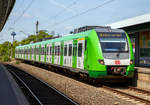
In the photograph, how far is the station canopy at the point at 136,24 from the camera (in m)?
15.0

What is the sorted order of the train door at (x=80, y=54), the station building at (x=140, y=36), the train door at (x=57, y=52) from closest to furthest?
the train door at (x=80, y=54), the station building at (x=140, y=36), the train door at (x=57, y=52)

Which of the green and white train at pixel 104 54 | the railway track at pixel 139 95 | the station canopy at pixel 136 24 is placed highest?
the station canopy at pixel 136 24

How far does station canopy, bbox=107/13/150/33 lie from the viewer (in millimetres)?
14980

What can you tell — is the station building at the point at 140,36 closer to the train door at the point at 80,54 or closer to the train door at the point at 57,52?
the train door at the point at 80,54

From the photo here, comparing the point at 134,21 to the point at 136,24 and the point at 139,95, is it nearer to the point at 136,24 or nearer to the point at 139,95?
the point at 136,24

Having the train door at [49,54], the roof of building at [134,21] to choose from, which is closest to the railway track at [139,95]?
the roof of building at [134,21]

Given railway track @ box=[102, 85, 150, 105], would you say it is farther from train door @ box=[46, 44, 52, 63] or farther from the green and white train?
train door @ box=[46, 44, 52, 63]

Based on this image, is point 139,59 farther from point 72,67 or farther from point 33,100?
point 33,100

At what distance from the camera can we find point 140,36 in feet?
56.9

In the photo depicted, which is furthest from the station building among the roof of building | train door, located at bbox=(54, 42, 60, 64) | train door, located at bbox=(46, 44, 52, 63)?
train door, located at bbox=(46, 44, 52, 63)

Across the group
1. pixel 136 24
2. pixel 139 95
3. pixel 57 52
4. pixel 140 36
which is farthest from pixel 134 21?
pixel 139 95

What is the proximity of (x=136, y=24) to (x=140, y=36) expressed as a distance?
5.63 feet

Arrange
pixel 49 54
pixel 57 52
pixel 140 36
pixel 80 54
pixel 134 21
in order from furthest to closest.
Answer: pixel 49 54
pixel 57 52
pixel 140 36
pixel 134 21
pixel 80 54

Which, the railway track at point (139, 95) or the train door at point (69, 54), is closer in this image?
the railway track at point (139, 95)
